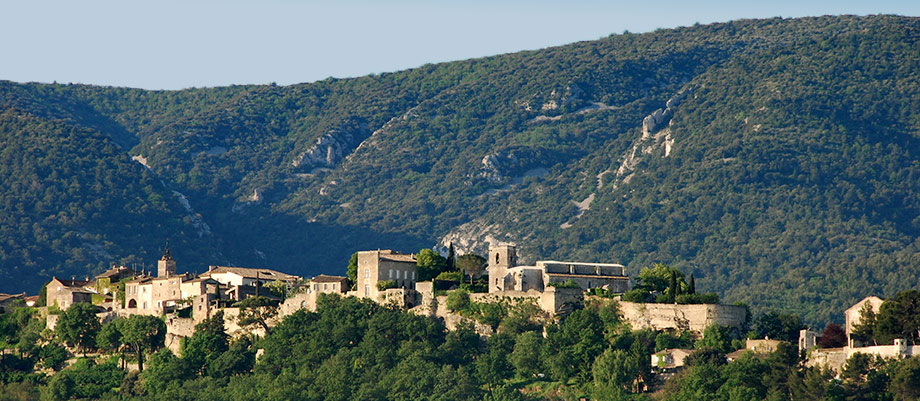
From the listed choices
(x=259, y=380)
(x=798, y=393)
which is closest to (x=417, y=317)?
(x=259, y=380)

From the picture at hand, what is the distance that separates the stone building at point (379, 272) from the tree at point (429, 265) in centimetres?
58

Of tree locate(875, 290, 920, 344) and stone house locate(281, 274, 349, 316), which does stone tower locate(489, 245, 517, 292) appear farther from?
tree locate(875, 290, 920, 344)

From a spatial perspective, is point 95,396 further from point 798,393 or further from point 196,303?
point 798,393

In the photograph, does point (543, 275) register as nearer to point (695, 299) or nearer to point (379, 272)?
point (379, 272)

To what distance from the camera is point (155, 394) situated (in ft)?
390

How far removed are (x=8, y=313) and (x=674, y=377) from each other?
2057 inches

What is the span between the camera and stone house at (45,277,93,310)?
431 ft

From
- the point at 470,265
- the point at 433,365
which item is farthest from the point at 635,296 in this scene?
the point at 470,265

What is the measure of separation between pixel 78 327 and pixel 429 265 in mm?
23185

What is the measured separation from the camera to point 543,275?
388ft

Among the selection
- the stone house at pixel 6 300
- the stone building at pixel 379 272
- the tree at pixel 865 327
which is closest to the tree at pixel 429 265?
the stone building at pixel 379 272

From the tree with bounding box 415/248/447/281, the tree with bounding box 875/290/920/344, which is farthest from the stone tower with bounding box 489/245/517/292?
the tree with bounding box 875/290/920/344

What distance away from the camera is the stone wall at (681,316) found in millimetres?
109312

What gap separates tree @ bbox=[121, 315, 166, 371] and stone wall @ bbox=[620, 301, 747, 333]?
102 feet
